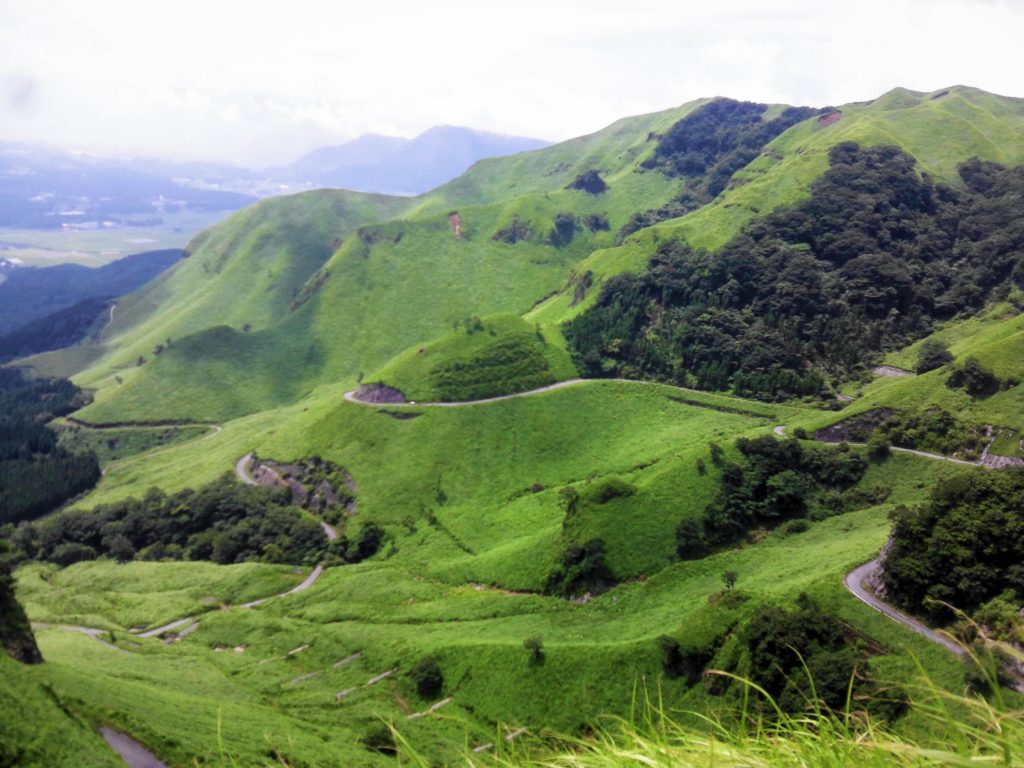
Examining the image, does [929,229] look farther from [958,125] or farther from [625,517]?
[625,517]

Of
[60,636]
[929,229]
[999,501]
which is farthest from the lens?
[929,229]

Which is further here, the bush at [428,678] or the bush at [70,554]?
the bush at [70,554]

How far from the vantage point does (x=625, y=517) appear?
253ft

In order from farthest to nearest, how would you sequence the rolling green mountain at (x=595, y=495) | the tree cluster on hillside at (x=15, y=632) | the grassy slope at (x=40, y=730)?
the rolling green mountain at (x=595, y=495)
the tree cluster on hillside at (x=15, y=632)
the grassy slope at (x=40, y=730)

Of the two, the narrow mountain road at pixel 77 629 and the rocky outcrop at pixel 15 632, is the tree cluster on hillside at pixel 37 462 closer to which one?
the narrow mountain road at pixel 77 629

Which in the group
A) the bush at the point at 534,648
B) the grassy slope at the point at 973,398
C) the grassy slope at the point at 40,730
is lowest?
the bush at the point at 534,648

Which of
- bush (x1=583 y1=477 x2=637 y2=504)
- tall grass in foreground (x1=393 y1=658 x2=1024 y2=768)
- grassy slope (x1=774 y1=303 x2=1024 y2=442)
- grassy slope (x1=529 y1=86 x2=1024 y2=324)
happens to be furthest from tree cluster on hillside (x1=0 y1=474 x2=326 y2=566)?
tall grass in foreground (x1=393 y1=658 x2=1024 y2=768)

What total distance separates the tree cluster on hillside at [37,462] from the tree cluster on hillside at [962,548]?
161m

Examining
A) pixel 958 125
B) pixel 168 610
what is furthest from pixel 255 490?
pixel 958 125

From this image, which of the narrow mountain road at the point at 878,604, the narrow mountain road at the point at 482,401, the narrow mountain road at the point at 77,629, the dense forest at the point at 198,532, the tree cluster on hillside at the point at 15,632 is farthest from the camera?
the narrow mountain road at the point at 482,401

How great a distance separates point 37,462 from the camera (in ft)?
483

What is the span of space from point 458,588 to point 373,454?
148 feet

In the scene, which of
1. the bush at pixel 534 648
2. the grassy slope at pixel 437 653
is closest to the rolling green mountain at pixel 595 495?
the bush at pixel 534 648

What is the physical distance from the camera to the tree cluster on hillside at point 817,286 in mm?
123125
